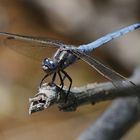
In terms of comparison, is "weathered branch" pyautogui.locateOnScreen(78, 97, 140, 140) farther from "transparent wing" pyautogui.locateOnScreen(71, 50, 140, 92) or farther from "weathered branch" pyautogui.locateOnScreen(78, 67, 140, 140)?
"transparent wing" pyautogui.locateOnScreen(71, 50, 140, 92)

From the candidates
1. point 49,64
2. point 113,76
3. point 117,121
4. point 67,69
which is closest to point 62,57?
point 49,64

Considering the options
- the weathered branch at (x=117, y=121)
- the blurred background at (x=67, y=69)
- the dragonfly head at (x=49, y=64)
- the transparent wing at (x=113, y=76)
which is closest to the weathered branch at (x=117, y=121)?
the weathered branch at (x=117, y=121)

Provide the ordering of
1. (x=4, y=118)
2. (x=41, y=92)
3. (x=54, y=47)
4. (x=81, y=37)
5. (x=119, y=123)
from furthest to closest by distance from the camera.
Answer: (x=81, y=37)
(x=4, y=118)
(x=54, y=47)
(x=119, y=123)
(x=41, y=92)

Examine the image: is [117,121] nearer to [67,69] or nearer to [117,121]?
[117,121]

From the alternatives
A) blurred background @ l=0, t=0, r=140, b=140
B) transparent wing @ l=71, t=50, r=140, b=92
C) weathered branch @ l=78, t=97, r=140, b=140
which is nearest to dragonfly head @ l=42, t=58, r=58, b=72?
transparent wing @ l=71, t=50, r=140, b=92

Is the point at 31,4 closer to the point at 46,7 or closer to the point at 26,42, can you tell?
the point at 46,7

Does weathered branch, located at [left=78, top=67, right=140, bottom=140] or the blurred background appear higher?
the blurred background

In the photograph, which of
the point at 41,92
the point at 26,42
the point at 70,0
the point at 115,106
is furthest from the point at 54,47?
the point at 70,0
